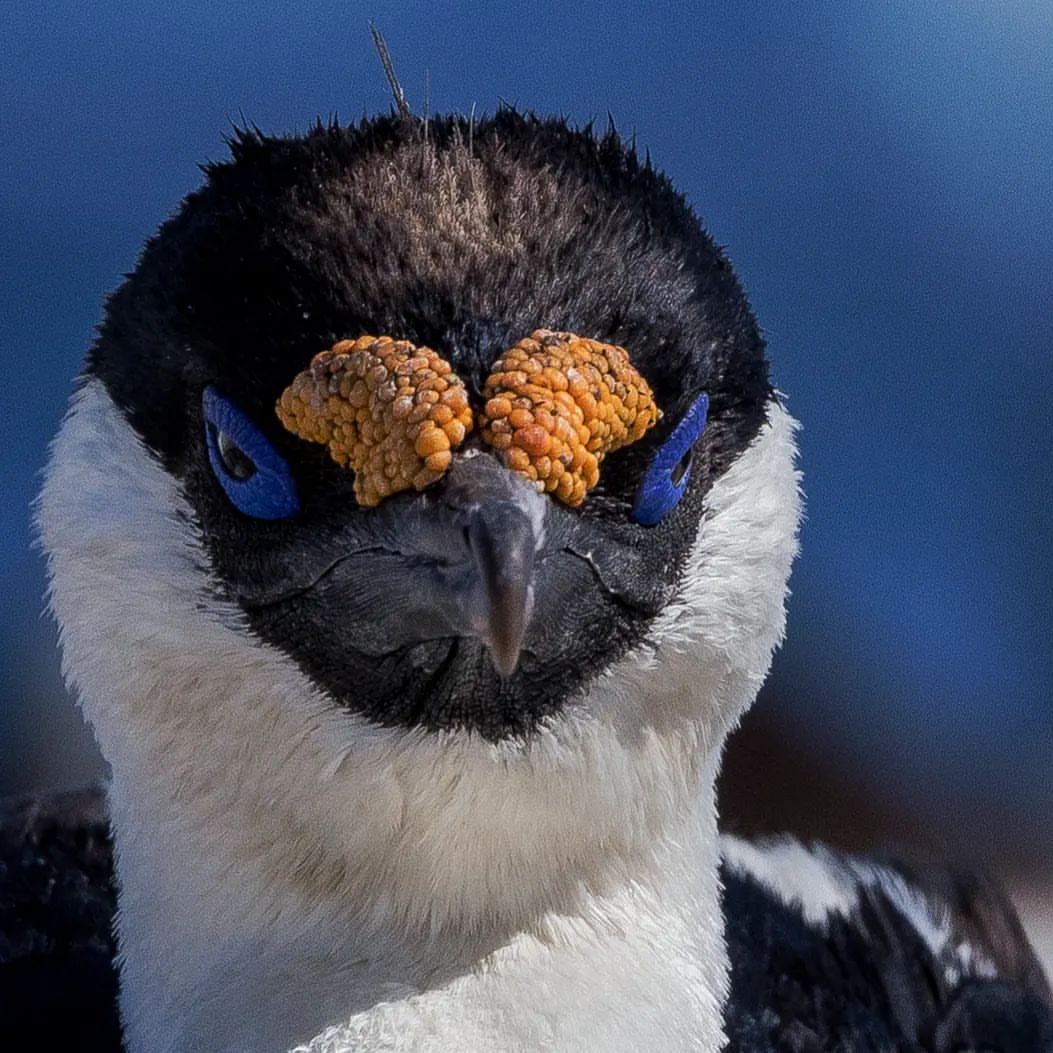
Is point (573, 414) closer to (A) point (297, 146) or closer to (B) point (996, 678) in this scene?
(A) point (297, 146)

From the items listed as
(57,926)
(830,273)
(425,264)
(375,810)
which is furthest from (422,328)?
(830,273)

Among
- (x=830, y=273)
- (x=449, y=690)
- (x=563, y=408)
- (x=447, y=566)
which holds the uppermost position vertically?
(x=830, y=273)

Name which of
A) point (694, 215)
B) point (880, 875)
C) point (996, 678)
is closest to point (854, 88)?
point (996, 678)

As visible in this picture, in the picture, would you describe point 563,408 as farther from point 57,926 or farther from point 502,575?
point 57,926

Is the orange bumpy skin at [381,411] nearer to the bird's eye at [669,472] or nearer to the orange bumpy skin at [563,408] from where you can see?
the orange bumpy skin at [563,408]

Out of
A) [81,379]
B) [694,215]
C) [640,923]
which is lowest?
[640,923]

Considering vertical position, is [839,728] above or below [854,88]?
below
